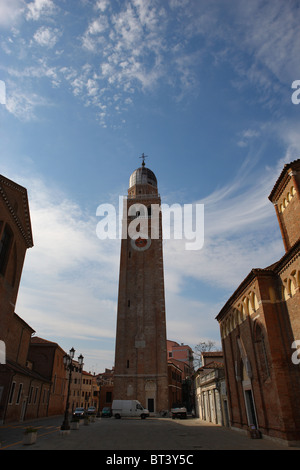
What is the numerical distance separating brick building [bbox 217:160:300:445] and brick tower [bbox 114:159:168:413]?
18702 millimetres

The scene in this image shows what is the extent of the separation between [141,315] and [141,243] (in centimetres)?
1071

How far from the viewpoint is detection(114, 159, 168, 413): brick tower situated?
120ft

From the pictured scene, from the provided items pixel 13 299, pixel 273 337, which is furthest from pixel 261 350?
pixel 13 299

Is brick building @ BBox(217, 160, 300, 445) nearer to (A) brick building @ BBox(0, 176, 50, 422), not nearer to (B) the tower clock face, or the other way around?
(A) brick building @ BBox(0, 176, 50, 422)

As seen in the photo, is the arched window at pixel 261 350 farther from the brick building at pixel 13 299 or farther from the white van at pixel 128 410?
the white van at pixel 128 410

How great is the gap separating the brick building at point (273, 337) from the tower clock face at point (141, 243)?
25827 mm

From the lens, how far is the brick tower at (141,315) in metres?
36.6

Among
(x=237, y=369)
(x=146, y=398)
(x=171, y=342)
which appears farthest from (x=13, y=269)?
(x=171, y=342)

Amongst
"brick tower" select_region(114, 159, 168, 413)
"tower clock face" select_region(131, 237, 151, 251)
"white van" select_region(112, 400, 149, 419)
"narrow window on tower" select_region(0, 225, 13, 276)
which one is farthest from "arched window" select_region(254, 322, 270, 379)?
"tower clock face" select_region(131, 237, 151, 251)

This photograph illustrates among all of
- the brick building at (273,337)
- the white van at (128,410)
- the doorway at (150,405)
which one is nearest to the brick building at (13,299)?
the white van at (128,410)
